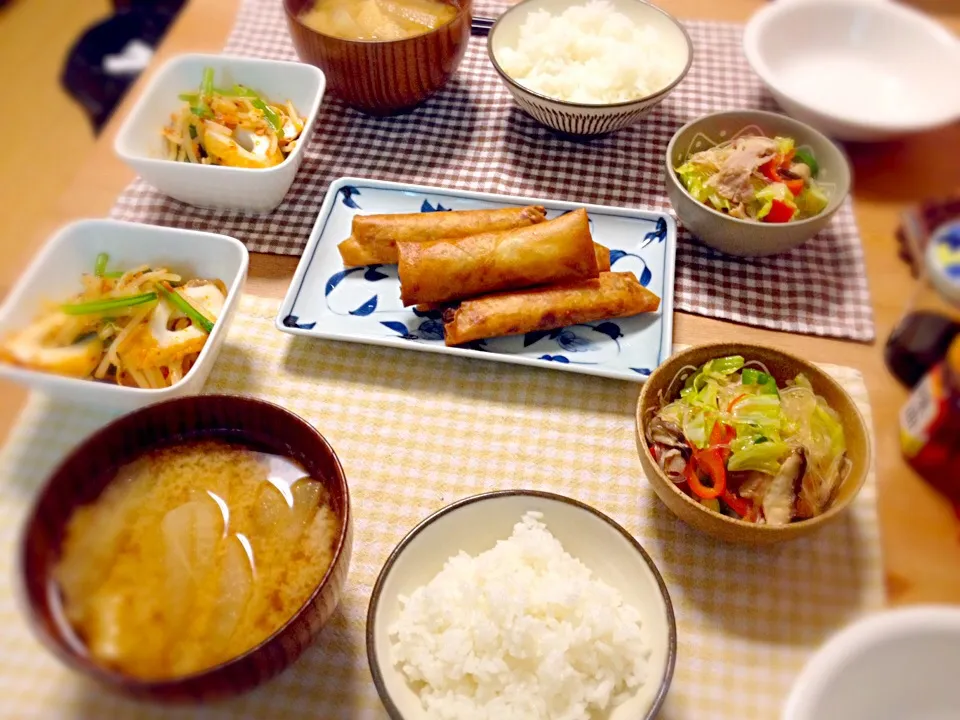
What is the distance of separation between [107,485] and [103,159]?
80 centimetres

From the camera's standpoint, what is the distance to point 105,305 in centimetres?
81

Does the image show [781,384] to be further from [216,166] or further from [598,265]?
[216,166]

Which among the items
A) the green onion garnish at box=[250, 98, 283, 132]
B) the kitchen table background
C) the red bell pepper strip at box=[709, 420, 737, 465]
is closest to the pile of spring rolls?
the kitchen table background

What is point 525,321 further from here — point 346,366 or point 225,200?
point 225,200

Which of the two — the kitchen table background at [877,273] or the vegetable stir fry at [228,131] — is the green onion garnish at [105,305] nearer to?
the kitchen table background at [877,273]

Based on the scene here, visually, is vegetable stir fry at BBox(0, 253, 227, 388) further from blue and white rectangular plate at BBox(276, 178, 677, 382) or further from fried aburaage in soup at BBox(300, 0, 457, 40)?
fried aburaage in soup at BBox(300, 0, 457, 40)

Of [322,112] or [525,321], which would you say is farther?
[322,112]

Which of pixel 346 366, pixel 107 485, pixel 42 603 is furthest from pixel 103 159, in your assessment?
pixel 42 603

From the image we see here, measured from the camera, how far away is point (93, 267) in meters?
0.89

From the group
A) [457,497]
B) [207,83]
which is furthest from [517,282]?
[207,83]

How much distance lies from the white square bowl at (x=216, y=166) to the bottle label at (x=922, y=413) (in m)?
0.88

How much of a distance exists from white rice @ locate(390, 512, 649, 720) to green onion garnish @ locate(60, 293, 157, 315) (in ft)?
1.64

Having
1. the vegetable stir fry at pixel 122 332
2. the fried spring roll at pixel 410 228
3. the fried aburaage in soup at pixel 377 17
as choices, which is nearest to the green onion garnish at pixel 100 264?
the vegetable stir fry at pixel 122 332

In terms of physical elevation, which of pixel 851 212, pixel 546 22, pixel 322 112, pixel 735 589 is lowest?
pixel 735 589
